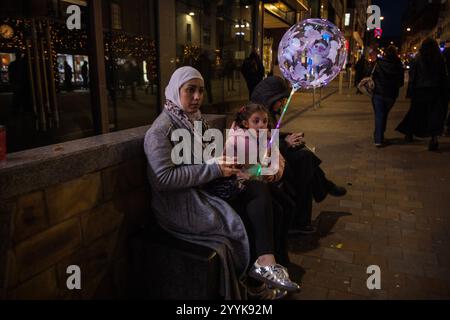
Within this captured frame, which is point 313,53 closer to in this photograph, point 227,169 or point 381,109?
point 227,169

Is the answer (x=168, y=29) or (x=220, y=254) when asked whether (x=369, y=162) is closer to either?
(x=220, y=254)

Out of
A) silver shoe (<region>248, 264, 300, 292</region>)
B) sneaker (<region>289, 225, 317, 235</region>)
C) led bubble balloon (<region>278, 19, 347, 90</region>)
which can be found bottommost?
sneaker (<region>289, 225, 317, 235</region>)

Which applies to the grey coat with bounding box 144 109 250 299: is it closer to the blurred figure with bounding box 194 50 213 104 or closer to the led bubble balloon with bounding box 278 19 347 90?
the led bubble balloon with bounding box 278 19 347 90

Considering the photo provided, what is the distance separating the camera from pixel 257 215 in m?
2.47

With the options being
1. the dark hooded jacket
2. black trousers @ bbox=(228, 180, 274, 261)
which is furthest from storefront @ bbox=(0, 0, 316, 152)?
black trousers @ bbox=(228, 180, 274, 261)

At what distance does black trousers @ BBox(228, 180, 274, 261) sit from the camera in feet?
8.03

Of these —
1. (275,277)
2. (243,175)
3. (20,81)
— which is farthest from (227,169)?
(20,81)

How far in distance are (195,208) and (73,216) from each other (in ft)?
2.39

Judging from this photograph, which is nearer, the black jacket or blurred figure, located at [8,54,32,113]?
blurred figure, located at [8,54,32,113]

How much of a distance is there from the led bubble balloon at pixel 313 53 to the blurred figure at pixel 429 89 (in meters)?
4.00

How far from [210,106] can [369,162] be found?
7.50 metres

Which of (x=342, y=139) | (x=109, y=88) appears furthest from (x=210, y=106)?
(x=342, y=139)

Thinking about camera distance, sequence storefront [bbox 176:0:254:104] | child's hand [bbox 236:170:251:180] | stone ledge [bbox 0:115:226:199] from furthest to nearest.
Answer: storefront [bbox 176:0:254:104] < child's hand [bbox 236:170:251:180] < stone ledge [bbox 0:115:226:199]

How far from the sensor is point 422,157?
652 cm
